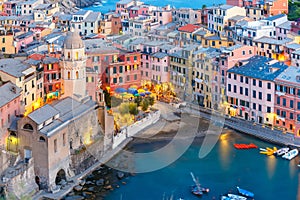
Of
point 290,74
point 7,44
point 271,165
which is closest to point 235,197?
point 271,165

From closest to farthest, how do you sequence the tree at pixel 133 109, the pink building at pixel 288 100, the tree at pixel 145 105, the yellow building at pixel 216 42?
the pink building at pixel 288 100, the tree at pixel 133 109, the tree at pixel 145 105, the yellow building at pixel 216 42

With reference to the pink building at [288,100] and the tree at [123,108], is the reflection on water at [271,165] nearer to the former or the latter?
the pink building at [288,100]

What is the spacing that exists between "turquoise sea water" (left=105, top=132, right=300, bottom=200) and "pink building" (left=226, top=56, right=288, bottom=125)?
2.68 m

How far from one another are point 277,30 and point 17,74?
17.3 metres

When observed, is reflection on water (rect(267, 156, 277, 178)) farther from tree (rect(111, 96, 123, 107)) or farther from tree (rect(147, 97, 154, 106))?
tree (rect(111, 96, 123, 107))

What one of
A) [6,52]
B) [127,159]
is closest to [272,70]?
[127,159]

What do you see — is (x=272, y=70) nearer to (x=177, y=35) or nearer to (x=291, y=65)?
(x=291, y=65)

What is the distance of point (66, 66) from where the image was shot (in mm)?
33406

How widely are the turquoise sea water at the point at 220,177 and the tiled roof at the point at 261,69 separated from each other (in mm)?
3772

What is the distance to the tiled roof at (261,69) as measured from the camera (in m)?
36.8

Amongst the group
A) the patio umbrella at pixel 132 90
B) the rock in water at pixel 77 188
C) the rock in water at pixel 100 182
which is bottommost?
the rock in water at pixel 100 182

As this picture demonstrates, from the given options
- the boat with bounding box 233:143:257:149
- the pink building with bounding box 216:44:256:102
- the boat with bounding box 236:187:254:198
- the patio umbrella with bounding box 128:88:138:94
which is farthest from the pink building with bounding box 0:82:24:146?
the pink building with bounding box 216:44:256:102

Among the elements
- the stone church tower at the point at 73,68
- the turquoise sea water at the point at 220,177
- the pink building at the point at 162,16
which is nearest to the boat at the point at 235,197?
the turquoise sea water at the point at 220,177

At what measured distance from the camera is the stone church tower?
33438 mm
